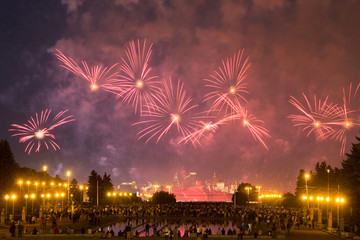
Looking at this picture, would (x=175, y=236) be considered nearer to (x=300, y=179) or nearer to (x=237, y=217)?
(x=237, y=217)

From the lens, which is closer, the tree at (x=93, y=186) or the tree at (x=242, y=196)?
the tree at (x=93, y=186)

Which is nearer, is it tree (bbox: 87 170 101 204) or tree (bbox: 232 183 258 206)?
tree (bbox: 87 170 101 204)

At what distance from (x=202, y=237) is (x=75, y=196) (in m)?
103

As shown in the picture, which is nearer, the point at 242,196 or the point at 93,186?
the point at 93,186

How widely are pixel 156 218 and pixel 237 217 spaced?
1243cm

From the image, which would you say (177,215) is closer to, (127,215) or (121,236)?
(127,215)

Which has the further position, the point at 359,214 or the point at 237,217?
the point at 237,217

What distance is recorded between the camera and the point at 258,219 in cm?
5091

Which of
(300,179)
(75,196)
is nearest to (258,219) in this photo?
(300,179)

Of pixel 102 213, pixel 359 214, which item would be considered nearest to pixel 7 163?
pixel 102 213

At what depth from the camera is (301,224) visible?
48250 mm

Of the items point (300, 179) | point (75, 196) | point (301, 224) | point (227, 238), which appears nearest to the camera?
point (227, 238)

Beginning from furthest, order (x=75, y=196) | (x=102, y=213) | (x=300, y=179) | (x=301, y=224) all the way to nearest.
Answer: (x=75, y=196)
(x=300, y=179)
(x=102, y=213)
(x=301, y=224)

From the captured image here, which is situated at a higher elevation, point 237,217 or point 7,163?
point 7,163
